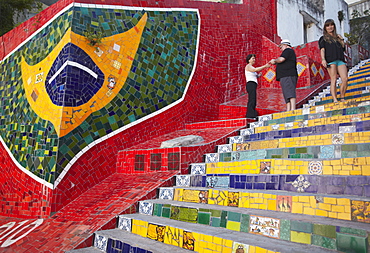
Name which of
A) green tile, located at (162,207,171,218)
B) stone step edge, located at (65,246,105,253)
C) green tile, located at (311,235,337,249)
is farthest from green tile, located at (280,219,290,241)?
stone step edge, located at (65,246,105,253)

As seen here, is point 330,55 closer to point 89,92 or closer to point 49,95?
point 89,92

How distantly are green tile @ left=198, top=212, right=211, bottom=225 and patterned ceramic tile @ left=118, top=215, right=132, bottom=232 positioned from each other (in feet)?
2.66

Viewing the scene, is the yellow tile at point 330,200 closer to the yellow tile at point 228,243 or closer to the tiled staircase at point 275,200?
the tiled staircase at point 275,200

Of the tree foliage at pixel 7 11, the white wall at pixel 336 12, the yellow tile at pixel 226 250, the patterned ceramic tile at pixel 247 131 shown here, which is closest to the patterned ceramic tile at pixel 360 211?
the yellow tile at pixel 226 250

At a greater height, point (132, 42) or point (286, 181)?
point (132, 42)

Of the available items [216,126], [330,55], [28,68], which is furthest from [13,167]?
[330,55]

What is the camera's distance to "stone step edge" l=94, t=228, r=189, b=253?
246cm

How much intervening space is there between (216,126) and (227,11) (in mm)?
3421

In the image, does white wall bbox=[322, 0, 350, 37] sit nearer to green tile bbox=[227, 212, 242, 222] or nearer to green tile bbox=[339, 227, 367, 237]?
green tile bbox=[227, 212, 242, 222]

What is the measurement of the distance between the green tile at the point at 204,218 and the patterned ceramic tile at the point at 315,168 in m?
0.95

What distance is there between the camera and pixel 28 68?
542 centimetres

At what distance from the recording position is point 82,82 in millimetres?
4719

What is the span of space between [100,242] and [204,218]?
3.60 ft

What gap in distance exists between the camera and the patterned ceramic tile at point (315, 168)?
102 inches
